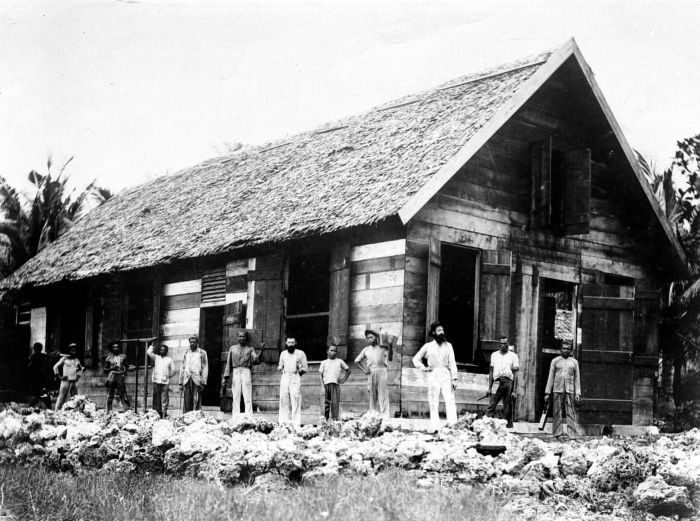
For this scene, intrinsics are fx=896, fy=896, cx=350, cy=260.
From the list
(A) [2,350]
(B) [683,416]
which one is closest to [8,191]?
(A) [2,350]

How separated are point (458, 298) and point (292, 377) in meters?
4.43

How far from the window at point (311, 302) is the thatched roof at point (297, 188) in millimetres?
1851

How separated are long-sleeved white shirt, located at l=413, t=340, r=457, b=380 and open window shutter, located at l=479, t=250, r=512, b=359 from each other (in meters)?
1.19

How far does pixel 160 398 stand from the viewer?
52.2 ft

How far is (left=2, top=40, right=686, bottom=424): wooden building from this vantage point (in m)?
12.7

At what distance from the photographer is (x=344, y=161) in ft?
49.9

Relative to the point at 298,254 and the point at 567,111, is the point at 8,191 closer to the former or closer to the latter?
the point at 298,254

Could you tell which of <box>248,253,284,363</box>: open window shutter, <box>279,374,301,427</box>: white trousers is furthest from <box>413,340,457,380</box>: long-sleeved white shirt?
<box>248,253,284,363</box>: open window shutter

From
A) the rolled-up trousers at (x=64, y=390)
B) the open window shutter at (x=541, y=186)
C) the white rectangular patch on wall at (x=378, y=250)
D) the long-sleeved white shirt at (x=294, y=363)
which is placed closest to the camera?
the white rectangular patch on wall at (x=378, y=250)

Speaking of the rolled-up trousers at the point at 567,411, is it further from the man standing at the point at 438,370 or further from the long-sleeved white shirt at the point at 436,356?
the long-sleeved white shirt at the point at 436,356

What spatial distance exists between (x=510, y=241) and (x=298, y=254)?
3327 millimetres

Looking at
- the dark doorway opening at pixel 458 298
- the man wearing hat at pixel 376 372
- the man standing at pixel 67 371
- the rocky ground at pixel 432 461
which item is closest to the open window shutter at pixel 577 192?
the dark doorway opening at pixel 458 298

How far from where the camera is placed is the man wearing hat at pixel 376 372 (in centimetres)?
1209

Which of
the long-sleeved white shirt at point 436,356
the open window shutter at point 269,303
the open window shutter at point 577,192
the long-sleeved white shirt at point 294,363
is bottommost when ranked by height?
the long-sleeved white shirt at point 294,363
